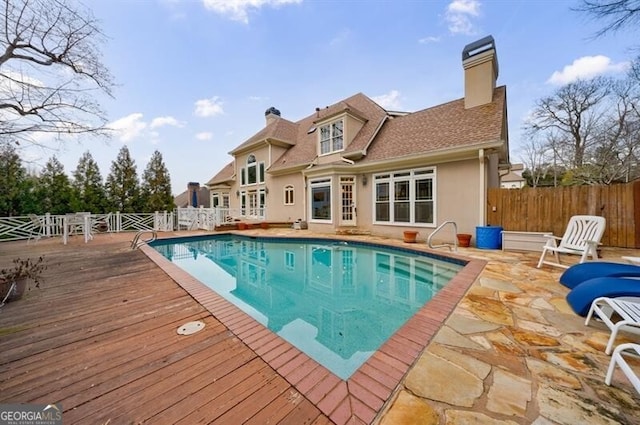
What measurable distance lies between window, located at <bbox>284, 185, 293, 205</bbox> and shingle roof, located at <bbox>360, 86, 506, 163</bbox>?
5216 mm

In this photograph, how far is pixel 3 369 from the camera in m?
2.10

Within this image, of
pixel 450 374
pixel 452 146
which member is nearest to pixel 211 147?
pixel 452 146

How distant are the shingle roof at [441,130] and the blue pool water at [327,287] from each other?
3979mm

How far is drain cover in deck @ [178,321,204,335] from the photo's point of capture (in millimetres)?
2699

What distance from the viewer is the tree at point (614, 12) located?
529 centimetres

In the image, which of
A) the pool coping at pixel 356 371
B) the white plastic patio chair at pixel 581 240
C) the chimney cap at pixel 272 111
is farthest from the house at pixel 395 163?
the pool coping at pixel 356 371

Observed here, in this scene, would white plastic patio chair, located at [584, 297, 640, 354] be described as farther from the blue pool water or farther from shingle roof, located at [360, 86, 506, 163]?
shingle roof, located at [360, 86, 506, 163]

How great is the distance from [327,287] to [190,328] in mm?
3098

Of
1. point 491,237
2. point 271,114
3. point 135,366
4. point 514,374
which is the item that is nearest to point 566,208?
point 491,237

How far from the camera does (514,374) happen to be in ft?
6.48

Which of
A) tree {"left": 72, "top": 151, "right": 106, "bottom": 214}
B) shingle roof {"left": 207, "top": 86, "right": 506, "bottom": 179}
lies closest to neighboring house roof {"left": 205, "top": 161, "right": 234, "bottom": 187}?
shingle roof {"left": 207, "top": 86, "right": 506, "bottom": 179}

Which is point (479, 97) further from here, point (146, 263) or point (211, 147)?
point (211, 147)

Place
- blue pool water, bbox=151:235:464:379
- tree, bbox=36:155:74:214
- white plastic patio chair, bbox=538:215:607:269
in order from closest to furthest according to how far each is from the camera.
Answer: blue pool water, bbox=151:235:464:379 < white plastic patio chair, bbox=538:215:607:269 < tree, bbox=36:155:74:214

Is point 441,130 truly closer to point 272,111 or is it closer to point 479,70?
point 479,70
